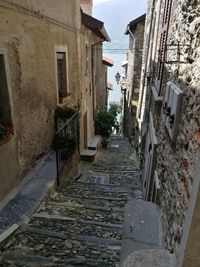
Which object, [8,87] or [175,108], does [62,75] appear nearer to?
[8,87]

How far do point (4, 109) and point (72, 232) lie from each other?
93.5 inches

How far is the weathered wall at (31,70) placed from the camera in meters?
4.66

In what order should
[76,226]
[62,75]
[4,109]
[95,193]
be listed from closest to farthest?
[76,226]
[4,109]
[95,193]
[62,75]

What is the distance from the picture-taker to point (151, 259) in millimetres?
2816

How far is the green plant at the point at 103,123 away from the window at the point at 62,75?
6.06 meters

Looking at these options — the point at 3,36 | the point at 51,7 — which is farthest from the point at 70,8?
the point at 3,36

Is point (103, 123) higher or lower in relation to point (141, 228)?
lower

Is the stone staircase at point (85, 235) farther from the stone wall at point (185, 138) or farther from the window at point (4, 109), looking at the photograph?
the window at point (4, 109)

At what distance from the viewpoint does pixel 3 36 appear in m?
4.36

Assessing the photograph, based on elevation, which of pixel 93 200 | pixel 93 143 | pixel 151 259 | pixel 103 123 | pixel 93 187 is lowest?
pixel 93 143

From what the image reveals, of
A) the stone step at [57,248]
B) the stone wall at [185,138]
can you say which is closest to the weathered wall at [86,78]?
the stone step at [57,248]

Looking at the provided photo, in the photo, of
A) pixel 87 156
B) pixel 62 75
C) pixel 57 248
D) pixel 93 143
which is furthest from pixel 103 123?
pixel 57 248

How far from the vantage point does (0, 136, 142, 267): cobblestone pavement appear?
3.16m

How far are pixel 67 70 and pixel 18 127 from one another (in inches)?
141
